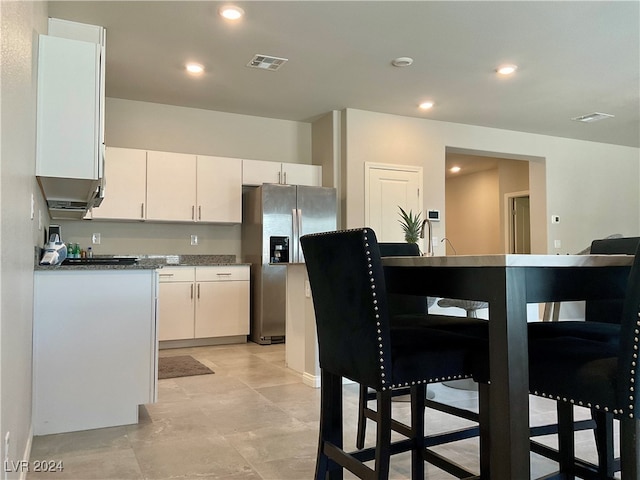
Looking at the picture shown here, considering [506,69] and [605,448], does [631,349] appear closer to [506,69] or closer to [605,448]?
[605,448]

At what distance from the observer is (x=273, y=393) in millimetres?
3324

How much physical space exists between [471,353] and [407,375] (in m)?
0.25

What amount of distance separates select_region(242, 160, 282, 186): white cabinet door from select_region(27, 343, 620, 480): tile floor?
8.73 ft

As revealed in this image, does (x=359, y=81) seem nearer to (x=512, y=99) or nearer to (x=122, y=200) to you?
(x=512, y=99)

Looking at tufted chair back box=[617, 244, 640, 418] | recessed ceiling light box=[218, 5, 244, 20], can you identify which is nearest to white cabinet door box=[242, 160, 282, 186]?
recessed ceiling light box=[218, 5, 244, 20]

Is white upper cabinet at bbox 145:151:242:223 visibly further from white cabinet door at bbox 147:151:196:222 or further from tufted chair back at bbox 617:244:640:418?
tufted chair back at bbox 617:244:640:418

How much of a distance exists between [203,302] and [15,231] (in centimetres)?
366

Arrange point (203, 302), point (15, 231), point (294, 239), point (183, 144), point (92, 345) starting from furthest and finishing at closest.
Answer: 1. point (183, 144)
2. point (294, 239)
3. point (203, 302)
4. point (92, 345)
5. point (15, 231)

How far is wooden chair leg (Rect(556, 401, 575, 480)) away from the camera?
176 cm

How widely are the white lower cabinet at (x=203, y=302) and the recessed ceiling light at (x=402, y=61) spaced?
8.53 ft

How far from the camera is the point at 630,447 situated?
1260mm

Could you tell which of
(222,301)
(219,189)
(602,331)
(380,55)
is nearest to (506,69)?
(380,55)

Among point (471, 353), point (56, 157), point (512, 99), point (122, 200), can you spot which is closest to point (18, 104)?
point (56, 157)

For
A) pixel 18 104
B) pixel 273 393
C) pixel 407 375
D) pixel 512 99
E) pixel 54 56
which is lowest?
pixel 273 393
